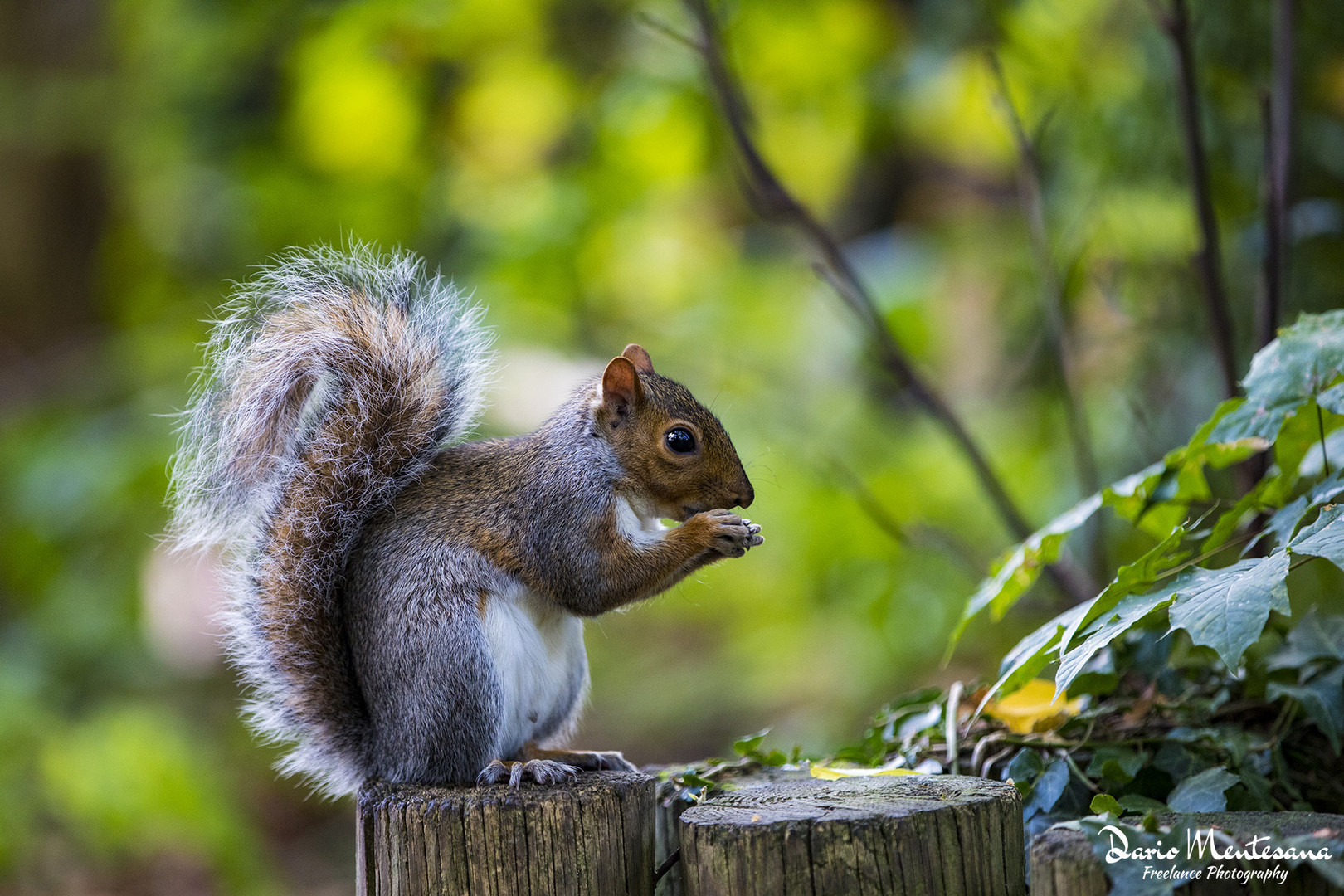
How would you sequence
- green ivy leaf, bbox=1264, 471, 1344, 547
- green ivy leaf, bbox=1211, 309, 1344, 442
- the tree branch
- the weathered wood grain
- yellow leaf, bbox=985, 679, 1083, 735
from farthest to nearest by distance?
the tree branch < yellow leaf, bbox=985, 679, 1083, 735 < green ivy leaf, bbox=1211, 309, 1344, 442 < green ivy leaf, bbox=1264, 471, 1344, 547 < the weathered wood grain

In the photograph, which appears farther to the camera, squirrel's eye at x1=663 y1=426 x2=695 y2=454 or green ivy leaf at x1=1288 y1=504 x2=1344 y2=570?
squirrel's eye at x1=663 y1=426 x2=695 y2=454

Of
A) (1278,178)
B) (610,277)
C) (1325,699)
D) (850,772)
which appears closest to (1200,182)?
(1278,178)

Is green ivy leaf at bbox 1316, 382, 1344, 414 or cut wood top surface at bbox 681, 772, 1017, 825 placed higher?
green ivy leaf at bbox 1316, 382, 1344, 414

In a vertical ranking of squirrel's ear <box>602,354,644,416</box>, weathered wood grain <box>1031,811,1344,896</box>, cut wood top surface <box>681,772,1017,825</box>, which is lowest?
weathered wood grain <box>1031,811,1344,896</box>

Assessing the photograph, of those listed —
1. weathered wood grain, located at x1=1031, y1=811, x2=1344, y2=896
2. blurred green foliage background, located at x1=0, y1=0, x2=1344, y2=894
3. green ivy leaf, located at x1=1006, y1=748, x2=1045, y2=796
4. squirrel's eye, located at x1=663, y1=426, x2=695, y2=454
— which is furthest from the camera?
blurred green foliage background, located at x1=0, y1=0, x2=1344, y2=894

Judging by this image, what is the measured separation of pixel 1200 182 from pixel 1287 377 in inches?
27.2

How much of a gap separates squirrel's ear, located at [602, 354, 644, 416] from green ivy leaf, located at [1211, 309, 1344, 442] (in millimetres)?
889

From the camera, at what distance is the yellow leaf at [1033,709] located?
1.72 meters

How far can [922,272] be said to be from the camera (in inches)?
141

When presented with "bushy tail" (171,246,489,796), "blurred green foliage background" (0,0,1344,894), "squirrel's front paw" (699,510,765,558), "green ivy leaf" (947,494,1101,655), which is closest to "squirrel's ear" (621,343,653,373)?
"bushy tail" (171,246,489,796)

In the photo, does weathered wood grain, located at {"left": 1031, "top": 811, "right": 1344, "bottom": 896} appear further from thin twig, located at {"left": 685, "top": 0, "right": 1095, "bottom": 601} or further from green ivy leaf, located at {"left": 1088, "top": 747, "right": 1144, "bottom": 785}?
thin twig, located at {"left": 685, "top": 0, "right": 1095, "bottom": 601}

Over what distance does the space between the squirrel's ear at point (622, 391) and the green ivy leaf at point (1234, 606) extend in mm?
973

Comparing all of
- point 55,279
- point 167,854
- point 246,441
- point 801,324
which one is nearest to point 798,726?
point 801,324

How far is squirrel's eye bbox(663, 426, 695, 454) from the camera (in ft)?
6.28
